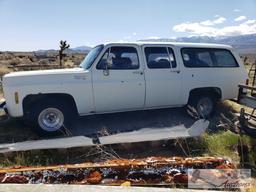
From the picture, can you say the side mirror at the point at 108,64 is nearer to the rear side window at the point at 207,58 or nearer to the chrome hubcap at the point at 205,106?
the rear side window at the point at 207,58

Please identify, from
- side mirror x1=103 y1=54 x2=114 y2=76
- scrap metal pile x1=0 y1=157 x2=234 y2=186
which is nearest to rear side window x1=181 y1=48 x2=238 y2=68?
side mirror x1=103 y1=54 x2=114 y2=76

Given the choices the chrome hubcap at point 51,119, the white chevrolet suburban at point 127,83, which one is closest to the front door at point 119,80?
the white chevrolet suburban at point 127,83

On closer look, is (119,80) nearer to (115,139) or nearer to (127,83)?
A: (127,83)

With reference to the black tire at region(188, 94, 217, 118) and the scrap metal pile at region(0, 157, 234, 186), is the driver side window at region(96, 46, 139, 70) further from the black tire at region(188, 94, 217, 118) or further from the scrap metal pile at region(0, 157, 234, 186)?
the scrap metal pile at region(0, 157, 234, 186)

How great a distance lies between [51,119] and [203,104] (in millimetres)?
3677

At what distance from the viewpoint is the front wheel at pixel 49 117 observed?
21.8 feet

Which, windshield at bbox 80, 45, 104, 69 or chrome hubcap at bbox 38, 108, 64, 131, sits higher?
windshield at bbox 80, 45, 104, 69

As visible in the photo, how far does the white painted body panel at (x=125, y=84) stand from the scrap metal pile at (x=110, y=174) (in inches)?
97.3

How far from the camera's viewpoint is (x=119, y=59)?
A: 7391mm

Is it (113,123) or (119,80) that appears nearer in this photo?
(119,80)

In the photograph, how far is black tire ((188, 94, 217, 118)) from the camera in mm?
8148

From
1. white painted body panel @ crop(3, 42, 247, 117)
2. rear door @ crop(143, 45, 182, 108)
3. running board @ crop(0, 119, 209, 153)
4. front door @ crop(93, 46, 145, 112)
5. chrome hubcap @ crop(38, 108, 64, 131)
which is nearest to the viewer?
running board @ crop(0, 119, 209, 153)

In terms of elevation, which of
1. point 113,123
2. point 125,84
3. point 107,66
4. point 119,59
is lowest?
point 113,123

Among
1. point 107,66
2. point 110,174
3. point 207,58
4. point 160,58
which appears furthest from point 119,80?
point 110,174
